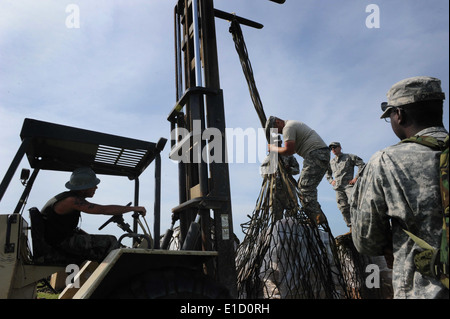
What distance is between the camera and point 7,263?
108 inches

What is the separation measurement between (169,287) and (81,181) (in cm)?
138

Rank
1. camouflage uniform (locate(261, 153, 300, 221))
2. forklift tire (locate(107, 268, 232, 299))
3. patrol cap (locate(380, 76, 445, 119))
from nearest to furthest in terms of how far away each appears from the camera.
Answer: patrol cap (locate(380, 76, 445, 119)) → forklift tire (locate(107, 268, 232, 299)) → camouflage uniform (locate(261, 153, 300, 221))

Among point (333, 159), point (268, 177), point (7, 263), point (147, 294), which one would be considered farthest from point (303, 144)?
point (333, 159)

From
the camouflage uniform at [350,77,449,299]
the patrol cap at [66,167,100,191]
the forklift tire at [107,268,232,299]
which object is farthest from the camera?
the patrol cap at [66,167,100,191]

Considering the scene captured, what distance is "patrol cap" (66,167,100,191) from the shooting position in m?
3.32

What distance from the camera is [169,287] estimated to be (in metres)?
2.57

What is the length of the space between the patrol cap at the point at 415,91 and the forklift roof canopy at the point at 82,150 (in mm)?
1917

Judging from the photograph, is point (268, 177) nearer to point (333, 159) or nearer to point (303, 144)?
point (303, 144)

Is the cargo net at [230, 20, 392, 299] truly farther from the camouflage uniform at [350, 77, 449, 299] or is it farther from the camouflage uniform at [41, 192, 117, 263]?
the camouflage uniform at [350, 77, 449, 299]

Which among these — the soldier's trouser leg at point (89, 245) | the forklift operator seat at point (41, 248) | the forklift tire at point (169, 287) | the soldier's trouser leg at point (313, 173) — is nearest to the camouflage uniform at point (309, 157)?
the soldier's trouser leg at point (313, 173)

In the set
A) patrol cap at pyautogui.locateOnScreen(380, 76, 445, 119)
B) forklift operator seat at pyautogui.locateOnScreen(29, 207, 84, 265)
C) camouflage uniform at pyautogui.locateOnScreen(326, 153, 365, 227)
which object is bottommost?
forklift operator seat at pyautogui.locateOnScreen(29, 207, 84, 265)

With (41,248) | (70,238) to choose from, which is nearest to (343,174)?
(70,238)

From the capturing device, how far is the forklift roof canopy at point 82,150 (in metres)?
3.00

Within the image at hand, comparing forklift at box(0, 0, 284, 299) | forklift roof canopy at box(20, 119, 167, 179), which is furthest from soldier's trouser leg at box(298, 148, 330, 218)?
forklift roof canopy at box(20, 119, 167, 179)
